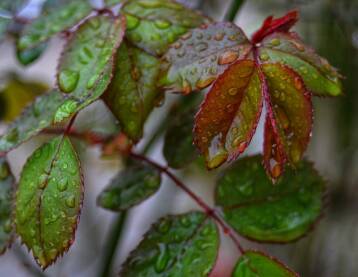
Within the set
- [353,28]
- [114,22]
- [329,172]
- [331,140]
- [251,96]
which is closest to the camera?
[251,96]

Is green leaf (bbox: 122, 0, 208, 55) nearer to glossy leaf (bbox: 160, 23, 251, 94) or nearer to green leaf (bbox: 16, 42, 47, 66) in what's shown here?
glossy leaf (bbox: 160, 23, 251, 94)

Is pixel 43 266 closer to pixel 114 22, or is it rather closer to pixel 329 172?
pixel 114 22

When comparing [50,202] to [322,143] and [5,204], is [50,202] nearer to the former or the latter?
[5,204]

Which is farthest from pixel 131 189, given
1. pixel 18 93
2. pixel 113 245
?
pixel 18 93

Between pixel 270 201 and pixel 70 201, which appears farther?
pixel 270 201

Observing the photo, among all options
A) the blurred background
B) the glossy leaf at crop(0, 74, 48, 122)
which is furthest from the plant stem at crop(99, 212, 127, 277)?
the glossy leaf at crop(0, 74, 48, 122)

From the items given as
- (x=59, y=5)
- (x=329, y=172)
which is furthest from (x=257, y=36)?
(x=329, y=172)
